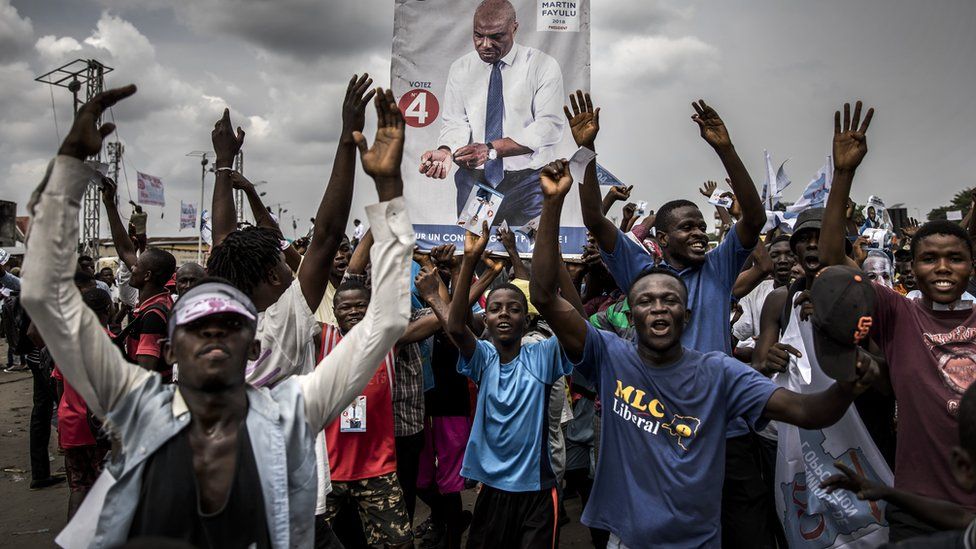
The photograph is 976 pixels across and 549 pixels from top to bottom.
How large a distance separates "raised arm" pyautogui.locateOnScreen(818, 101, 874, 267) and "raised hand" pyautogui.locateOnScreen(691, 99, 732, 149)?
1.79ft

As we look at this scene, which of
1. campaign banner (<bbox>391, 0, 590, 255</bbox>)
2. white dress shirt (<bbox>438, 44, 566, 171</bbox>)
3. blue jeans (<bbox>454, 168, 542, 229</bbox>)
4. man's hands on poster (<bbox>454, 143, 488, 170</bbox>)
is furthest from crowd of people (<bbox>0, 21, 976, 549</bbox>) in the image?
white dress shirt (<bbox>438, 44, 566, 171</bbox>)

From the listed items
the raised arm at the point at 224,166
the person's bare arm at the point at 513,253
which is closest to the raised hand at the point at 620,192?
the person's bare arm at the point at 513,253

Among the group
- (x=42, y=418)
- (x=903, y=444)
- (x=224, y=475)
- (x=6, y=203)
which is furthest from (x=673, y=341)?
(x=6, y=203)

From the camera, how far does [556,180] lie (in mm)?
3098

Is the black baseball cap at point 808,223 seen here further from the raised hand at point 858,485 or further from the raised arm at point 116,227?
the raised arm at point 116,227

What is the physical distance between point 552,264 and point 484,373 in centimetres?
129

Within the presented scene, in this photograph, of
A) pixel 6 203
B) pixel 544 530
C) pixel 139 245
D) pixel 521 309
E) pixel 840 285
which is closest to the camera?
pixel 840 285

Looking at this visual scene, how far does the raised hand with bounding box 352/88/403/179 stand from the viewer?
7.39 feet

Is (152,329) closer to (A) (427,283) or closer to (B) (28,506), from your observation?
(A) (427,283)

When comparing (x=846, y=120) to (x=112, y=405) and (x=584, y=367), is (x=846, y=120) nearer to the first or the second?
(x=584, y=367)

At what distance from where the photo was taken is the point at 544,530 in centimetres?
382

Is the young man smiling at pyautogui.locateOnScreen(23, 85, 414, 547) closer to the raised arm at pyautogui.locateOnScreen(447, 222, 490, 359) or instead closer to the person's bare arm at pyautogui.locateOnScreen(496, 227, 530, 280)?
the raised arm at pyautogui.locateOnScreen(447, 222, 490, 359)

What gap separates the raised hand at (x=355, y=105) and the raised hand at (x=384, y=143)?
0.58 m

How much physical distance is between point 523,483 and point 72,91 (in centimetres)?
2586
